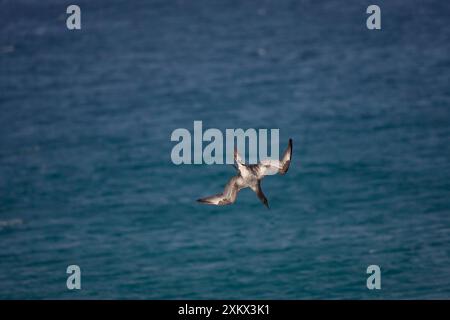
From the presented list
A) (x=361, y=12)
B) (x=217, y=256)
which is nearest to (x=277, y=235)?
(x=217, y=256)

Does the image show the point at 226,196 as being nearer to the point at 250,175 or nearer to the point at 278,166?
the point at 250,175

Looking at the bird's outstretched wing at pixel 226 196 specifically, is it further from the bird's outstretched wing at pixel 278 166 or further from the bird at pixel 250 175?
the bird's outstretched wing at pixel 278 166

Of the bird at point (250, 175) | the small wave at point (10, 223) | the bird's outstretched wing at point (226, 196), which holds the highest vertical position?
the small wave at point (10, 223)

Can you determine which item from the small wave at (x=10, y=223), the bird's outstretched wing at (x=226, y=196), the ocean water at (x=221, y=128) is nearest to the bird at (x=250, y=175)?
the bird's outstretched wing at (x=226, y=196)

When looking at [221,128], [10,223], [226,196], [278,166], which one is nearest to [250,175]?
[278,166]

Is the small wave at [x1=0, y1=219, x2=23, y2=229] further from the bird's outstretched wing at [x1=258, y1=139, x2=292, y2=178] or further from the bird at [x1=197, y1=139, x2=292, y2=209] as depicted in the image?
the bird at [x1=197, y1=139, x2=292, y2=209]

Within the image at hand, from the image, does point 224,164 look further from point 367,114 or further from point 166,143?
point 367,114

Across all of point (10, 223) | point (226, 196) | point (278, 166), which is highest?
point (10, 223)
